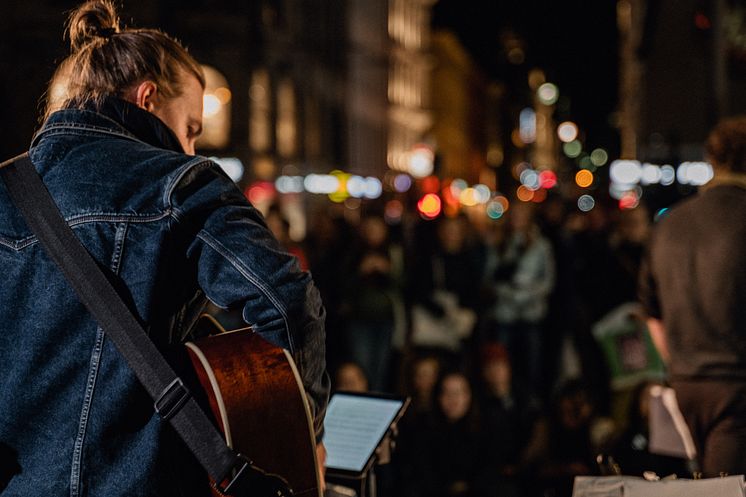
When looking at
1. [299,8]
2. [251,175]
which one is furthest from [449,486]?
[299,8]

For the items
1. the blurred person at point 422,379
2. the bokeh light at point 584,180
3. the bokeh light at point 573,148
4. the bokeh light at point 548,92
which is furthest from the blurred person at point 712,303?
the bokeh light at point 573,148

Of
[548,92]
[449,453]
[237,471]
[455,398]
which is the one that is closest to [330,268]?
[455,398]

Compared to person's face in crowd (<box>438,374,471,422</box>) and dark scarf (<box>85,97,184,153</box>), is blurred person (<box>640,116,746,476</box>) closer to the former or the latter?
person's face in crowd (<box>438,374,471,422</box>)

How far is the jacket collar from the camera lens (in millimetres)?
2613

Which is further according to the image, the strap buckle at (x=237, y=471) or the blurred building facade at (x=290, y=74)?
the blurred building facade at (x=290, y=74)

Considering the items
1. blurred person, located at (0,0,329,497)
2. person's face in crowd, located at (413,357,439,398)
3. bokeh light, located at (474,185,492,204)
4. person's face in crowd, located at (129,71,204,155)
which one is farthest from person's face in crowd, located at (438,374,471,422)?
bokeh light, located at (474,185,492,204)

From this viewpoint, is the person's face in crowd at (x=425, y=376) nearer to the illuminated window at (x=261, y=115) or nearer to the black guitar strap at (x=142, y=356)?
the black guitar strap at (x=142, y=356)

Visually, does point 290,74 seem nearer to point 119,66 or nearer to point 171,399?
point 119,66

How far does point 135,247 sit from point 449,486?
14.8 ft

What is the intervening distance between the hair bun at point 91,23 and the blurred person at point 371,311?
7.50 meters

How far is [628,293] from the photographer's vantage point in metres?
10.5

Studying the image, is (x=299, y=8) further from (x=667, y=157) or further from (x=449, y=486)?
(x=449, y=486)

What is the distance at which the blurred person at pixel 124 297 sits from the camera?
2.44m

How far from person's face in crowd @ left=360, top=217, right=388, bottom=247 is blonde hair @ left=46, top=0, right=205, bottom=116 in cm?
819
